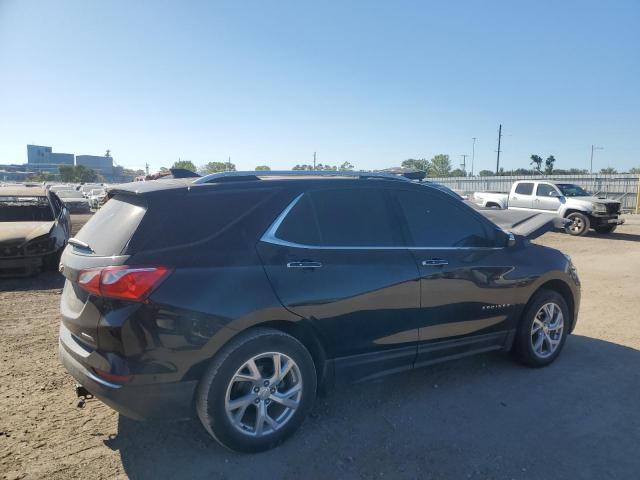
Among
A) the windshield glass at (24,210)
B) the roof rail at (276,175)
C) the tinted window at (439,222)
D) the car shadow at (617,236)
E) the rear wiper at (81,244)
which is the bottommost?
the car shadow at (617,236)

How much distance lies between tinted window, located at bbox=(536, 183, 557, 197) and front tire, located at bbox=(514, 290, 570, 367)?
15436 millimetres

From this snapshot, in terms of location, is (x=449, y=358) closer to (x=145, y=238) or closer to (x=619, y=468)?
(x=619, y=468)

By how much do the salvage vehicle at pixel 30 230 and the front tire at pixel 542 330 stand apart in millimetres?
7464

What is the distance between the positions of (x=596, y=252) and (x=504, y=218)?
9267mm

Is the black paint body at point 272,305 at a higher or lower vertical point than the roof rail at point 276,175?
lower

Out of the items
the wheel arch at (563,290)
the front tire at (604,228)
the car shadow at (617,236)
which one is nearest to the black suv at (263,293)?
the wheel arch at (563,290)

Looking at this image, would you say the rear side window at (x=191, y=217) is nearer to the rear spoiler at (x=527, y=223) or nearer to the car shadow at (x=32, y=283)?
the rear spoiler at (x=527, y=223)

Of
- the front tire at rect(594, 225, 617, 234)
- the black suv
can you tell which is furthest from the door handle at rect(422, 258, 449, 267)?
the front tire at rect(594, 225, 617, 234)

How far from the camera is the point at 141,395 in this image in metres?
2.70

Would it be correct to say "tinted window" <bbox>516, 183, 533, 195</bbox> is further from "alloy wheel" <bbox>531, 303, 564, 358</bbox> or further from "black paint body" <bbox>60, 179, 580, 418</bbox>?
"black paint body" <bbox>60, 179, 580, 418</bbox>

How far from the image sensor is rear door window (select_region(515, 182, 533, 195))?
62.5 feet

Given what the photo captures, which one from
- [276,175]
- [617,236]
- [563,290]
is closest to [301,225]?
[276,175]

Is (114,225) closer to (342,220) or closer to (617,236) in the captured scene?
(342,220)

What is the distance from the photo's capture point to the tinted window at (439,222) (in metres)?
3.81
